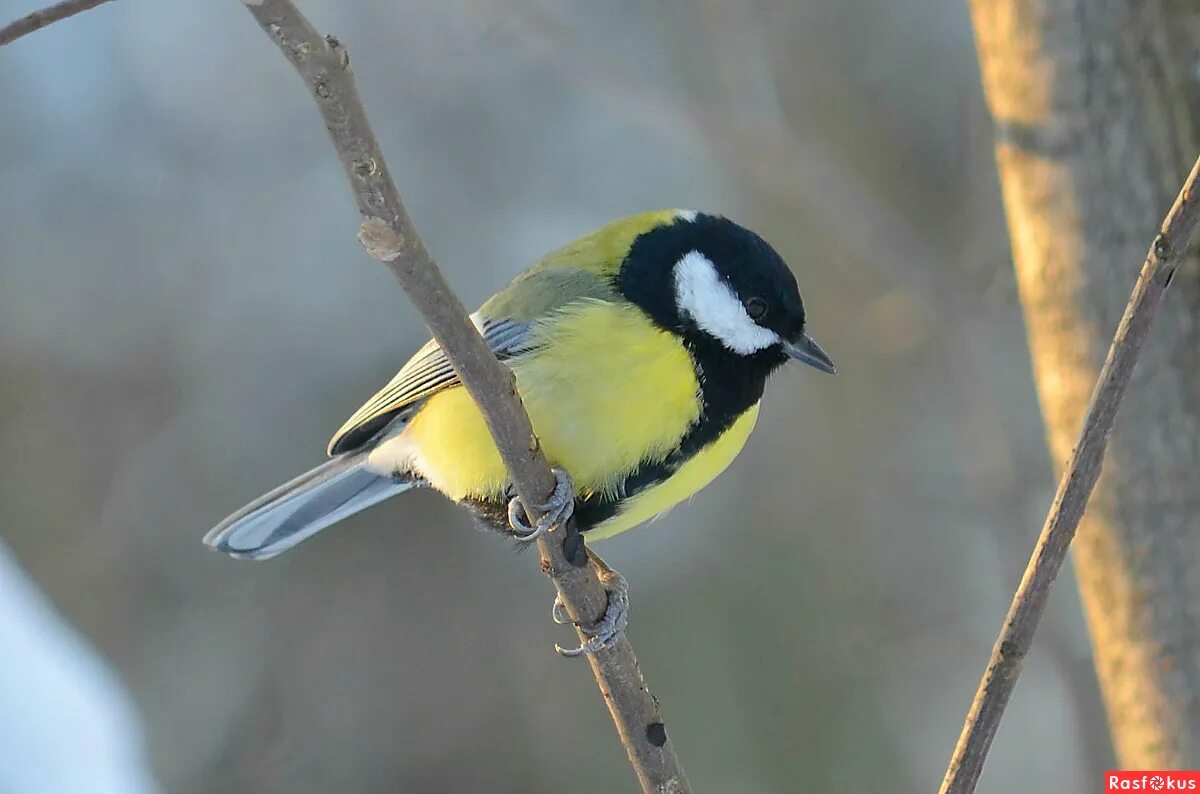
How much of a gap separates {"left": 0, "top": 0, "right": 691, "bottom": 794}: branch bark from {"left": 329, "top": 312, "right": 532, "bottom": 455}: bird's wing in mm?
422

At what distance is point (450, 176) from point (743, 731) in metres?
2.50

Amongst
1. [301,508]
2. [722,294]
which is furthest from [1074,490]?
[301,508]

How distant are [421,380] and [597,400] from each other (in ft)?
1.34

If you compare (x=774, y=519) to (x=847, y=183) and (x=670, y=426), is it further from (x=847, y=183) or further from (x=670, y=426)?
(x=670, y=426)

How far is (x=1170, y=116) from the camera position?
1691 mm

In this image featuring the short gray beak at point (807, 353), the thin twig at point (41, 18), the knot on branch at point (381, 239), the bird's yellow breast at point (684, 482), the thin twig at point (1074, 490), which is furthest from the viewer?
the short gray beak at point (807, 353)

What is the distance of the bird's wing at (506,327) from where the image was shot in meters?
1.78

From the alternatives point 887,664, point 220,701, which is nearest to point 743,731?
point 887,664

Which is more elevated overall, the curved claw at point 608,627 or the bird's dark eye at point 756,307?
the bird's dark eye at point 756,307

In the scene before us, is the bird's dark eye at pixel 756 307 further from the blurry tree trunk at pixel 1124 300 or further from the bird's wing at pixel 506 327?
the blurry tree trunk at pixel 1124 300

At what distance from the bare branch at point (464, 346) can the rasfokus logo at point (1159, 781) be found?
31.1 inches

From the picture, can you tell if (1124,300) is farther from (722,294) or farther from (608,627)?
(608,627)

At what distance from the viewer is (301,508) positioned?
2.11 metres

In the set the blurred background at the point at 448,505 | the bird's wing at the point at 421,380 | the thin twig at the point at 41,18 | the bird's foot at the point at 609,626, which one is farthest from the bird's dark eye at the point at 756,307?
the blurred background at the point at 448,505
